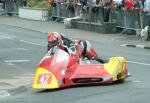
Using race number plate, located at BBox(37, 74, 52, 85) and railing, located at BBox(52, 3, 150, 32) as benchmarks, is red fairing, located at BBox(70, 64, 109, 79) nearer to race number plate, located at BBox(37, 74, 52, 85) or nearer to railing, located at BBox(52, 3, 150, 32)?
race number plate, located at BBox(37, 74, 52, 85)

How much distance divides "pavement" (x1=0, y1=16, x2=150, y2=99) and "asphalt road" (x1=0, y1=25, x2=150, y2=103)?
34cm

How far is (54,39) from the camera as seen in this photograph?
14.3 metres

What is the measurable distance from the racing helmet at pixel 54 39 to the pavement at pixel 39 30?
130cm

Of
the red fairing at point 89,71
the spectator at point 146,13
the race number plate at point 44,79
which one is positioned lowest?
the race number plate at point 44,79

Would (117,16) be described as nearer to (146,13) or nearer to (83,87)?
(146,13)

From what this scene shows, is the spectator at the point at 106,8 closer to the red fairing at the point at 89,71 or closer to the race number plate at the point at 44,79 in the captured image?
the red fairing at the point at 89,71

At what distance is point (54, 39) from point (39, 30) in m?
21.2

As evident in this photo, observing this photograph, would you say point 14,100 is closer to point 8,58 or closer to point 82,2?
point 8,58

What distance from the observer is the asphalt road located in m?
12.3

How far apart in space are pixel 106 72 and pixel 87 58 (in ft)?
3.98

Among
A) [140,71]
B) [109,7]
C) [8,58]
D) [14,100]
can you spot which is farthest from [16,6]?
[14,100]

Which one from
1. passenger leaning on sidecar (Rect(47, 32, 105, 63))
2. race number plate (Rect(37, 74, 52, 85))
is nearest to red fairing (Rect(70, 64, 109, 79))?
race number plate (Rect(37, 74, 52, 85))

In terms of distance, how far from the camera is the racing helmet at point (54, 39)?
46.6ft

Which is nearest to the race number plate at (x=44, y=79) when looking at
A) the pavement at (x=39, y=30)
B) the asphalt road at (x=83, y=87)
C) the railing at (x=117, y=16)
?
the asphalt road at (x=83, y=87)
